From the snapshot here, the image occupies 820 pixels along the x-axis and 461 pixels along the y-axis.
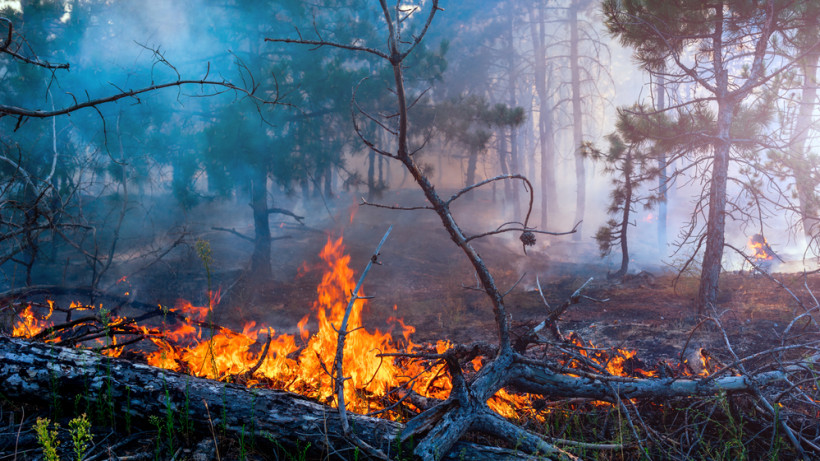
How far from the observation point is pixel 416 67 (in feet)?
41.2

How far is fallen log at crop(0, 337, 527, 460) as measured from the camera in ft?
9.10

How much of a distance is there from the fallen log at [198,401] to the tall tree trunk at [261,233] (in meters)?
10.7

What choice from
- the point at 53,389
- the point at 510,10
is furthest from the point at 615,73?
the point at 53,389

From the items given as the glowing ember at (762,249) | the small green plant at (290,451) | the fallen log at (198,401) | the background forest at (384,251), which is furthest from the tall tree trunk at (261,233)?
the glowing ember at (762,249)

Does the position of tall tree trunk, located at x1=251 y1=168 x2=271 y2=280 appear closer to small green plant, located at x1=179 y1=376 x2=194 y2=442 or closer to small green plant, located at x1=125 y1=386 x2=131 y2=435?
small green plant, located at x1=125 y1=386 x2=131 y2=435

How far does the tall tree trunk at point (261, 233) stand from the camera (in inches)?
529

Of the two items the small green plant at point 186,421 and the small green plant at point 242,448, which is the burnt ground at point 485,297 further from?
the small green plant at point 186,421

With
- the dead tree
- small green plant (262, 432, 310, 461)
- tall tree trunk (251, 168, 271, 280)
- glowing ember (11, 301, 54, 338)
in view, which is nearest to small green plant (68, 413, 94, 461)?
small green plant (262, 432, 310, 461)

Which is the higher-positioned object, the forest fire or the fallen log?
the fallen log

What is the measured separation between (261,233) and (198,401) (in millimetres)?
11437

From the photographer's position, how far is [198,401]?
9.43ft

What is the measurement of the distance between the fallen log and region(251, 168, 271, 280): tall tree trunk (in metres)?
10.7

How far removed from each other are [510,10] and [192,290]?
22.2 metres

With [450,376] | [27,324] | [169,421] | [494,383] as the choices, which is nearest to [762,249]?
[450,376]
